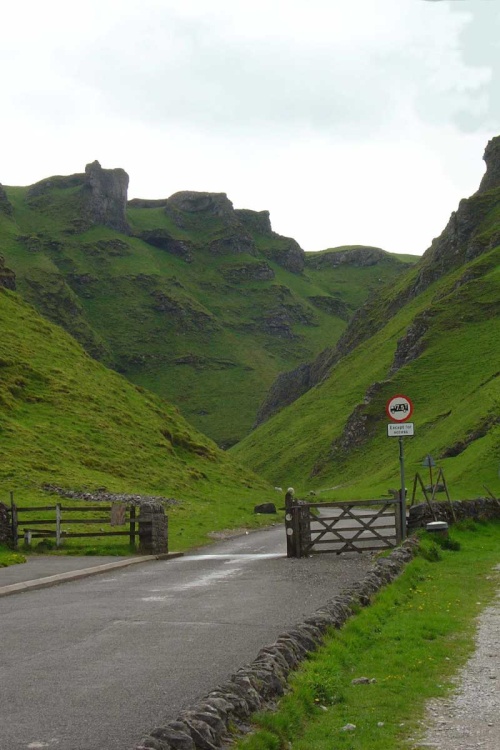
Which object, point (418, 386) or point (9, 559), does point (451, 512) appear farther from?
point (418, 386)

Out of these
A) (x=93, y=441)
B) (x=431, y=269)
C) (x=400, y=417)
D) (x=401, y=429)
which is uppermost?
(x=431, y=269)

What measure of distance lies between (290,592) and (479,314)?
10944 cm

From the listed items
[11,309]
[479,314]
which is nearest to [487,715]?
[11,309]

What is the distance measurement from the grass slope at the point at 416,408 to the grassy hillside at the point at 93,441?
14.9m

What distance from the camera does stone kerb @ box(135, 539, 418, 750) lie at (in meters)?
7.32

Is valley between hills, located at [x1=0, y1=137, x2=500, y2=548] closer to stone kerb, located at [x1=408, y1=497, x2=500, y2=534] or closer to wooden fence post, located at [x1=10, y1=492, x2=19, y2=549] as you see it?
wooden fence post, located at [x1=10, y1=492, x2=19, y2=549]

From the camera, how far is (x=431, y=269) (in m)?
169

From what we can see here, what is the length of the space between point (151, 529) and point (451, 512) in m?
11.4

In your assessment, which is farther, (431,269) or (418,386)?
(431,269)

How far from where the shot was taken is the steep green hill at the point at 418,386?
83.6m

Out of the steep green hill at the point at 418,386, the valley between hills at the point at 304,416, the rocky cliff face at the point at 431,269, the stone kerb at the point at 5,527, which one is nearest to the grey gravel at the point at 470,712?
the stone kerb at the point at 5,527

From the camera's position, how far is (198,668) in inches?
428

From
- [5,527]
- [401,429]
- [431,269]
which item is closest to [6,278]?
[5,527]

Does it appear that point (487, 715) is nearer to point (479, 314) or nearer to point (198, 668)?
point (198, 668)
